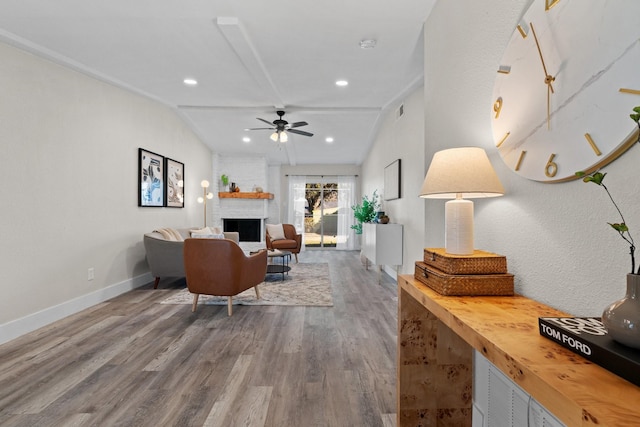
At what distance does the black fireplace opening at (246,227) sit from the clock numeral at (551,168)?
25.1ft

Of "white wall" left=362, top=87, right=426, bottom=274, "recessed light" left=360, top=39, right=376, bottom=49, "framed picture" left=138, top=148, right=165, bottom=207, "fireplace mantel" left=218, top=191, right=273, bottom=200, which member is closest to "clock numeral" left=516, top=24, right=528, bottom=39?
"recessed light" left=360, top=39, right=376, bottom=49

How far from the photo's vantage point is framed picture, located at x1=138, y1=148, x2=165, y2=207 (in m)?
4.74

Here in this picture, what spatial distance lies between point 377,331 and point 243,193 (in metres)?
5.93

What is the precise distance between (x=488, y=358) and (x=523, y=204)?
709 millimetres

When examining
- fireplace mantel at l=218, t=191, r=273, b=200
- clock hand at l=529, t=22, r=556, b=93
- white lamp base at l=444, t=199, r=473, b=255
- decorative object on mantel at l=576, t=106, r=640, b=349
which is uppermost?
clock hand at l=529, t=22, r=556, b=93

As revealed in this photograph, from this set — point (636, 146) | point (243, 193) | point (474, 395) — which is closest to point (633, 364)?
point (636, 146)

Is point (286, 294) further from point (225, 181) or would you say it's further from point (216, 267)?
point (225, 181)

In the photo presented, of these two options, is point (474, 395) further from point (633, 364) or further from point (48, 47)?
point (48, 47)

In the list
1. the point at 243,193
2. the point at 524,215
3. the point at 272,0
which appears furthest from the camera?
the point at 243,193

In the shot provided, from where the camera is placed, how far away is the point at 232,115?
591 cm

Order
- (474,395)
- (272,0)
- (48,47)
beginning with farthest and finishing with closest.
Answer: (48,47) → (272,0) → (474,395)

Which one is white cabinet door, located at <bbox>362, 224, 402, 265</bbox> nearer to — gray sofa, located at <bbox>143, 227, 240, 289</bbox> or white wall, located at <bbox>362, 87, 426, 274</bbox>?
white wall, located at <bbox>362, 87, 426, 274</bbox>

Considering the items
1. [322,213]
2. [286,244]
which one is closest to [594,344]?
[286,244]

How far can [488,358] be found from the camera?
81cm
